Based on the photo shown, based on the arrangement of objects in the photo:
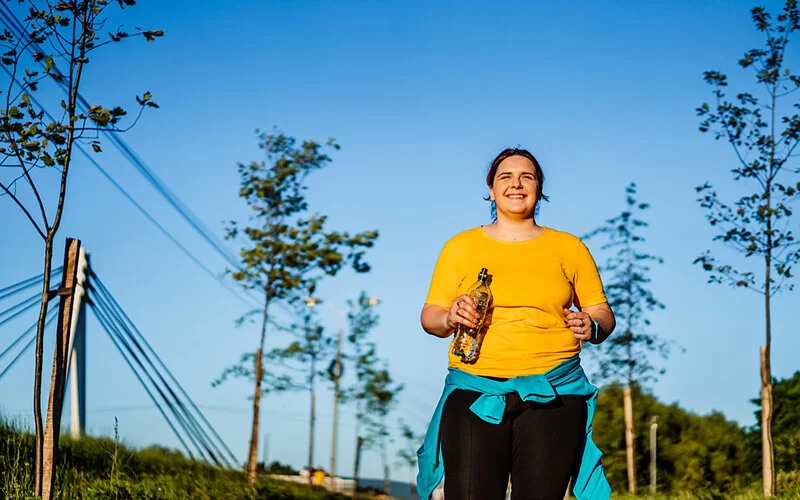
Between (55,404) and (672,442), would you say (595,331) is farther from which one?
(672,442)

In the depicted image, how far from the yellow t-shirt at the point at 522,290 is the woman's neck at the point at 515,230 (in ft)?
0.11

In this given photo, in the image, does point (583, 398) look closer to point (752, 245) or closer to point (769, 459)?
point (769, 459)

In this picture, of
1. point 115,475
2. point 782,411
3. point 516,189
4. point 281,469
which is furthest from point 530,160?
point 281,469

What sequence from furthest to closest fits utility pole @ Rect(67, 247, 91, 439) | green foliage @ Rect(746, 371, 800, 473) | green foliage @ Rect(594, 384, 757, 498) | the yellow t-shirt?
1. green foliage @ Rect(594, 384, 757, 498)
2. green foliage @ Rect(746, 371, 800, 473)
3. utility pole @ Rect(67, 247, 91, 439)
4. the yellow t-shirt

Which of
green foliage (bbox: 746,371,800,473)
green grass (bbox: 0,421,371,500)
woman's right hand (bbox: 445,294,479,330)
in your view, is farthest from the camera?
green foliage (bbox: 746,371,800,473)

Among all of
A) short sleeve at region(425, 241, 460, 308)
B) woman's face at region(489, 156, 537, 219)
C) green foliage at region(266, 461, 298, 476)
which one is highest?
woman's face at region(489, 156, 537, 219)

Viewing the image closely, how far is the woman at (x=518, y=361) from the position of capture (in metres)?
3.34

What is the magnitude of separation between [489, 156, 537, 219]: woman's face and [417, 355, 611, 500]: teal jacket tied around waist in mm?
593

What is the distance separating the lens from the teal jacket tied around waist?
131 inches

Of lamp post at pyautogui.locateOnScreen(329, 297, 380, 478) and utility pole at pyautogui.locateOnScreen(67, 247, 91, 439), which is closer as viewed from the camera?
utility pole at pyautogui.locateOnScreen(67, 247, 91, 439)

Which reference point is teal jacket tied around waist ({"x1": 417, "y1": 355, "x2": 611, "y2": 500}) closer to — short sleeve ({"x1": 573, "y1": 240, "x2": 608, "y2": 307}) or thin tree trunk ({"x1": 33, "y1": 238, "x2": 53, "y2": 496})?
short sleeve ({"x1": 573, "y1": 240, "x2": 608, "y2": 307})

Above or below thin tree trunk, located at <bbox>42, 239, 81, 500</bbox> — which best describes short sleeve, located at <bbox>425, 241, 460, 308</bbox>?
above

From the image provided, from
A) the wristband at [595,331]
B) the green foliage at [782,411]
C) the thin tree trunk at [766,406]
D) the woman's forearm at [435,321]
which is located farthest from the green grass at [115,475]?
the green foliage at [782,411]

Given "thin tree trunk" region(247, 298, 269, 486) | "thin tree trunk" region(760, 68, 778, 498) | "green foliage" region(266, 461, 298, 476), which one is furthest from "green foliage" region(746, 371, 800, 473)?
"green foliage" region(266, 461, 298, 476)
